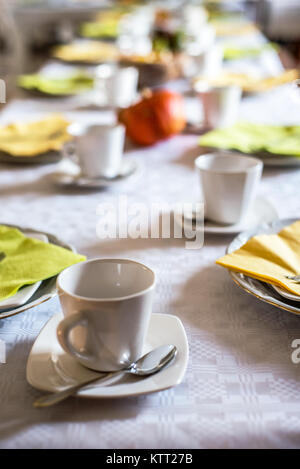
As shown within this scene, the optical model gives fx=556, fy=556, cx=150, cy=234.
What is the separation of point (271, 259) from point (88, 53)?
1618 millimetres

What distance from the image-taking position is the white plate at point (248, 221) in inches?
28.5

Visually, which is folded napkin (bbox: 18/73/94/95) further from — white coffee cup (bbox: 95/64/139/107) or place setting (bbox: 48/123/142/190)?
place setting (bbox: 48/123/142/190)

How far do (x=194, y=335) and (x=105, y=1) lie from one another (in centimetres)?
356

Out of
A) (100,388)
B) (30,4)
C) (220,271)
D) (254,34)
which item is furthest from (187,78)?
(30,4)

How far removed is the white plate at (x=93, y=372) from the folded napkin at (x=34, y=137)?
0.59m

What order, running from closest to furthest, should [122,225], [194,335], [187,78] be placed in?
[194,335] < [122,225] < [187,78]

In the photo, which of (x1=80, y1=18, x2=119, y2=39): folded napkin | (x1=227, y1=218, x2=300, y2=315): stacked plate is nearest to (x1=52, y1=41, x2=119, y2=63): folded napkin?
(x1=80, y1=18, x2=119, y2=39): folded napkin

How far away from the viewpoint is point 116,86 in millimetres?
1407

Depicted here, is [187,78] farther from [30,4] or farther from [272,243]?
[30,4]

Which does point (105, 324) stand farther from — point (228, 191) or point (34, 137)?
point (34, 137)

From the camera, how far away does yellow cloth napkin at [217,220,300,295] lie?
553 millimetres

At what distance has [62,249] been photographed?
2.05 ft

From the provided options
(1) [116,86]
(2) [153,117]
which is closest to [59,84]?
(1) [116,86]

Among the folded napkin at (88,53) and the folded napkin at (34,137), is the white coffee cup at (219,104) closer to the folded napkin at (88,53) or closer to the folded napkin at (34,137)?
the folded napkin at (34,137)
